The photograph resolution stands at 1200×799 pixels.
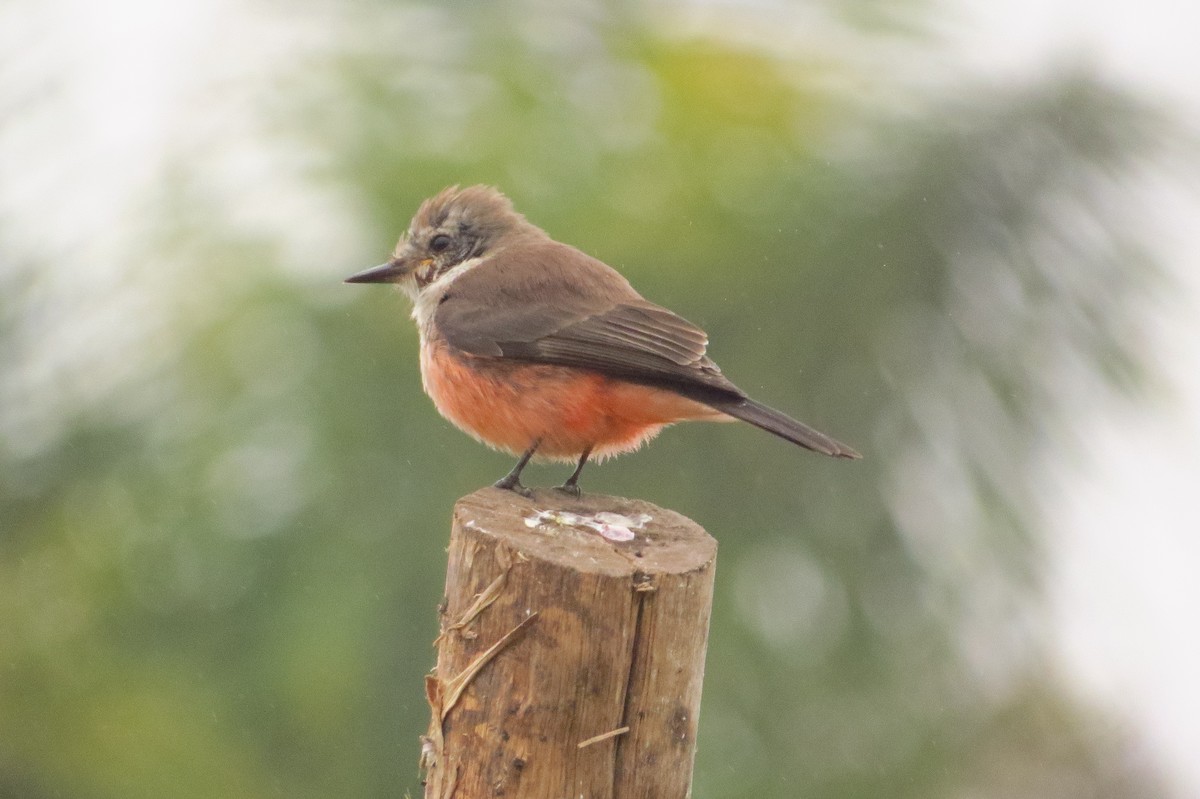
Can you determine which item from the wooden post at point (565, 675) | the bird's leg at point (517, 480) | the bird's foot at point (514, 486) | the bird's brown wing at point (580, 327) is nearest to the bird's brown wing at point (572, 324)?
the bird's brown wing at point (580, 327)

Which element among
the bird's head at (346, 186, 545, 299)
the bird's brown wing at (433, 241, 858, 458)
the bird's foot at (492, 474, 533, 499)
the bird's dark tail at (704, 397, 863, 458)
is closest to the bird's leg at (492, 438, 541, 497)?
the bird's foot at (492, 474, 533, 499)

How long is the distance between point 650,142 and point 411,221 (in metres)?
1.19

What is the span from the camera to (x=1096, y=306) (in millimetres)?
5426

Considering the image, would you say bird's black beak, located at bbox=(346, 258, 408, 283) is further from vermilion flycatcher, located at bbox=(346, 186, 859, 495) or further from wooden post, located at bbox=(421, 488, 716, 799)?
wooden post, located at bbox=(421, 488, 716, 799)

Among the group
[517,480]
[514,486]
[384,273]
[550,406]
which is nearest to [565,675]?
[514,486]

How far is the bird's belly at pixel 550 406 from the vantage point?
163 inches

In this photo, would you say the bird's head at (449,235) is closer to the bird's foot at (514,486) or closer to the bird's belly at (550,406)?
the bird's belly at (550,406)

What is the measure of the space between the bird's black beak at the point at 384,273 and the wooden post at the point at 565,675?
6.99 feet

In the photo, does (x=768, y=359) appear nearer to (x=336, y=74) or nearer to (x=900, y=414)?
Result: (x=900, y=414)

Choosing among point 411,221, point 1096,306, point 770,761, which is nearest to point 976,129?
point 1096,306

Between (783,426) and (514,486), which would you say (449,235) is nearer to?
(514,486)

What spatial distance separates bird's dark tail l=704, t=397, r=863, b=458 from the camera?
11.9 ft

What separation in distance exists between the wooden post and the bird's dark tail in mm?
701

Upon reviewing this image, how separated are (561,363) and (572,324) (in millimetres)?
138
